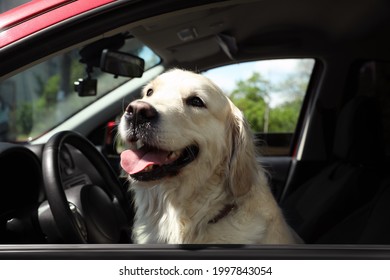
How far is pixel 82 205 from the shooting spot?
7.49 ft

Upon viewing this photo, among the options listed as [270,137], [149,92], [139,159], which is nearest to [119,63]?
[149,92]

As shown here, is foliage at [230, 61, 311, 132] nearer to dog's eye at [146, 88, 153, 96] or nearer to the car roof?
the car roof

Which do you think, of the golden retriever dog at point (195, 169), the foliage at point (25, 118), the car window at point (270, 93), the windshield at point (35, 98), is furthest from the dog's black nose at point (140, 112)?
the foliage at point (25, 118)

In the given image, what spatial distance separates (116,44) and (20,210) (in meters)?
1.16

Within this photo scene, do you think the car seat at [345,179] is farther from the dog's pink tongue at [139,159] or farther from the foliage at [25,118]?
the foliage at [25,118]

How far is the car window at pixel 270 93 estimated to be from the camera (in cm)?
407

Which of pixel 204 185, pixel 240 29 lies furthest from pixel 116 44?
pixel 204 185

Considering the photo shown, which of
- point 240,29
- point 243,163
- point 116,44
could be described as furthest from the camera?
point 240,29

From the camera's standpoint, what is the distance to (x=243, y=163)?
7.59 ft

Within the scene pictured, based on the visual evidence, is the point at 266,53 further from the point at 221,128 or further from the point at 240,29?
the point at 221,128

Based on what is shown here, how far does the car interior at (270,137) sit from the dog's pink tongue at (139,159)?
0.90ft

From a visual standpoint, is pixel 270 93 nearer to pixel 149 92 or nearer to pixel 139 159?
pixel 149 92

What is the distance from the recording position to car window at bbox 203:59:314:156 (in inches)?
160

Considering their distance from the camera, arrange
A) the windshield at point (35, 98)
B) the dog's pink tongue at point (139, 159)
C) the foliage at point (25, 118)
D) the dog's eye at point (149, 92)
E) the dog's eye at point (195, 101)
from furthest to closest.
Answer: the foliage at point (25, 118) < the windshield at point (35, 98) < the dog's eye at point (149, 92) < the dog's eye at point (195, 101) < the dog's pink tongue at point (139, 159)
